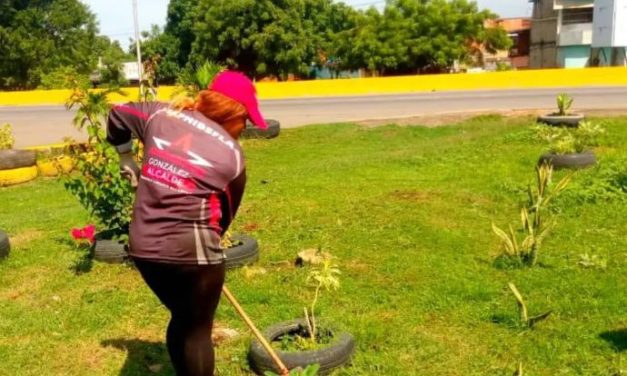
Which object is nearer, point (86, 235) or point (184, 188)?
point (184, 188)

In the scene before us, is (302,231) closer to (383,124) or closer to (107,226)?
(107,226)

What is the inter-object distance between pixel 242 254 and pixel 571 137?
552cm

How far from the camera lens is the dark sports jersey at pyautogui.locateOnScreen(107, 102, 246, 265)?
2771 millimetres

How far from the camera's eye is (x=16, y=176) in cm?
1087

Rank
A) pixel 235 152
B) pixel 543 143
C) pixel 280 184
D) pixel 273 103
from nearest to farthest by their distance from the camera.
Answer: pixel 235 152 → pixel 280 184 → pixel 543 143 → pixel 273 103

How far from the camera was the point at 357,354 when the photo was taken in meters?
4.03

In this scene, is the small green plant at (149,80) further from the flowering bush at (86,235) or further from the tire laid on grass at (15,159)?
the tire laid on grass at (15,159)

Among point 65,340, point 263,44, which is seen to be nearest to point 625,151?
point 65,340

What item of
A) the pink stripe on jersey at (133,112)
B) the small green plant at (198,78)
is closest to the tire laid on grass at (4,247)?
the small green plant at (198,78)

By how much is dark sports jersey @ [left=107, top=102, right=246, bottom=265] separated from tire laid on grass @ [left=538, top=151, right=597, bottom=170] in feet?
21.2

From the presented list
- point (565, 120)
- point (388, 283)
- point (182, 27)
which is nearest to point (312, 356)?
point (388, 283)

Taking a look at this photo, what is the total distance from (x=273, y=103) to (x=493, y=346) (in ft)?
66.3

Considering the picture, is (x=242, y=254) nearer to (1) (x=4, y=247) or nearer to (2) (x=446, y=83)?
(1) (x=4, y=247)

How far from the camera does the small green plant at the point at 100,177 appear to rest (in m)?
5.68
